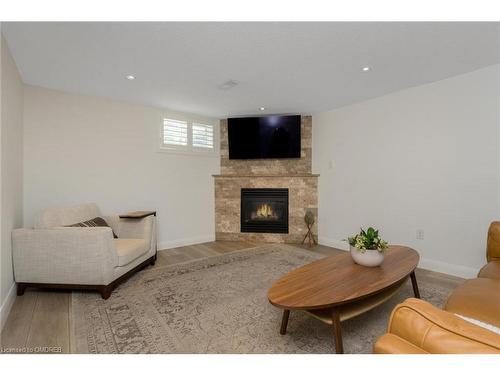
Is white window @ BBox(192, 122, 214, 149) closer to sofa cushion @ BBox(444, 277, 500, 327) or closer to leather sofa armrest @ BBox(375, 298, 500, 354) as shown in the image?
sofa cushion @ BBox(444, 277, 500, 327)

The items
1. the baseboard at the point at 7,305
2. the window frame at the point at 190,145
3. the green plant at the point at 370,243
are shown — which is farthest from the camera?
the window frame at the point at 190,145

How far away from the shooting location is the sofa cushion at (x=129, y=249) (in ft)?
8.38

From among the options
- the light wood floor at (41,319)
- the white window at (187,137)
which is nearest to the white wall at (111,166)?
the white window at (187,137)

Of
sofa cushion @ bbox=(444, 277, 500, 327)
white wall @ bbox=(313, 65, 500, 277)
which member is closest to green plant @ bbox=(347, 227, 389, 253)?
sofa cushion @ bbox=(444, 277, 500, 327)

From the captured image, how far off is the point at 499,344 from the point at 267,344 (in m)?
1.36

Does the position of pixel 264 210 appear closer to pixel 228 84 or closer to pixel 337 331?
pixel 228 84

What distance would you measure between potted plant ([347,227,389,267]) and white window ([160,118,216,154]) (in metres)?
3.26

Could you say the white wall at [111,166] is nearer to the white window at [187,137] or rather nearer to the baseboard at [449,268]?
the white window at [187,137]

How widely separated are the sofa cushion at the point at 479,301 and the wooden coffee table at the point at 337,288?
1.13ft

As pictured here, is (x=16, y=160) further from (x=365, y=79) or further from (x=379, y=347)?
(x=365, y=79)

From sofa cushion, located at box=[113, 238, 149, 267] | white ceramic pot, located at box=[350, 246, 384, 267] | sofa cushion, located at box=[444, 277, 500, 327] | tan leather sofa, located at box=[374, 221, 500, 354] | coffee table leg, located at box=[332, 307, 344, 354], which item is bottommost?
coffee table leg, located at box=[332, 307, 344, 354]

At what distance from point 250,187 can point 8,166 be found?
3285 millimetres

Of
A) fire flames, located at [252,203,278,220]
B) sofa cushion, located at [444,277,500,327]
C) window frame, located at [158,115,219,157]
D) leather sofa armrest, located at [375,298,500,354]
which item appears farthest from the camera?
fire flames, located at [252,203,278,220]

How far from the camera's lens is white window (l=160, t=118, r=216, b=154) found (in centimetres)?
414
